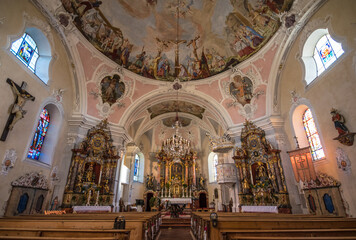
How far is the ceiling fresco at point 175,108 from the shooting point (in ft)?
54.2

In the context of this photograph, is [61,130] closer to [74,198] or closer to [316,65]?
[74,198]

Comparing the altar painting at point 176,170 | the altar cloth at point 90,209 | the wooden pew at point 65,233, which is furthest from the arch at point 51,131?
the altar painting at point 176,170

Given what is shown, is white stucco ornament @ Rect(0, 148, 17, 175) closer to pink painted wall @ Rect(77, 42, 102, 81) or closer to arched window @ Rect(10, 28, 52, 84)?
arched window @ Rect(10, 28, 52, 84)

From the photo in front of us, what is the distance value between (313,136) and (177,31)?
1059 centimetres

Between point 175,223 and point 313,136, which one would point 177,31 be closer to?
point 313,136

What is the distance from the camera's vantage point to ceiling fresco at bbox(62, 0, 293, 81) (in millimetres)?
10223

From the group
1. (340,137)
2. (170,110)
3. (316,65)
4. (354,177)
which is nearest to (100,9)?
(170,110)

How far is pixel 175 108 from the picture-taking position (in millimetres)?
17703

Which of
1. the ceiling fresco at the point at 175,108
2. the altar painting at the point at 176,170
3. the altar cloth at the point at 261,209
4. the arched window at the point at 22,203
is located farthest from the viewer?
the altar painting at the point at 176,170

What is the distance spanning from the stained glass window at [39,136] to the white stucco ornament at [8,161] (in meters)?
1.48

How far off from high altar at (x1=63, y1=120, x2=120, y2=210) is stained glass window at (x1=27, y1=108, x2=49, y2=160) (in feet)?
5.49

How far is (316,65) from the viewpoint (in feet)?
29.4

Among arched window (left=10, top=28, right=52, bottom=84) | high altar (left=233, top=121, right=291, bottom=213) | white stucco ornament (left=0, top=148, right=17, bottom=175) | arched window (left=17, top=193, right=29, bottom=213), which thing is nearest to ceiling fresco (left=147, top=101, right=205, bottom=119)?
high altar (left=233, top=121, right=291, bottom=213)

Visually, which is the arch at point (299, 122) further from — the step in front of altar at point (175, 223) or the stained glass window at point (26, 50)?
the stained glass window at point (26, 50)
